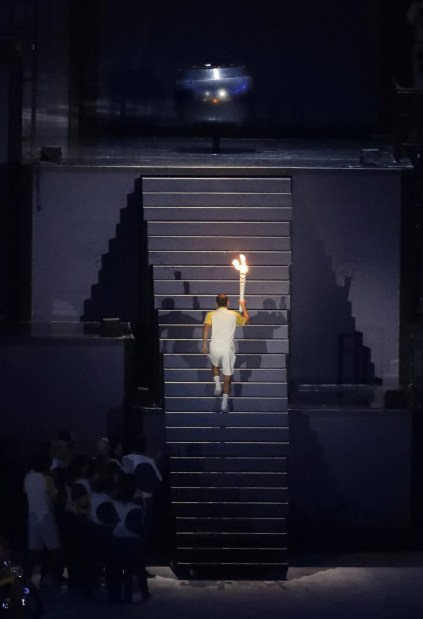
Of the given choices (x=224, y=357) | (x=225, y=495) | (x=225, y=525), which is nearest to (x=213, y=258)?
(x=224, y=357)

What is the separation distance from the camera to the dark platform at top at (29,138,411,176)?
23281 mm

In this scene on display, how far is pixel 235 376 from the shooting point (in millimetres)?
21375

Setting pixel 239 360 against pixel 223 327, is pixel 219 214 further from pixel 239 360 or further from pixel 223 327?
pixel 223 327

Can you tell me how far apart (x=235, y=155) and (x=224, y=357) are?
5947mm

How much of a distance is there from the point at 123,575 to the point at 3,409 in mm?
3734

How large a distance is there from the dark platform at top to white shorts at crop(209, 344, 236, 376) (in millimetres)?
3567

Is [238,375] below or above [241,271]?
below

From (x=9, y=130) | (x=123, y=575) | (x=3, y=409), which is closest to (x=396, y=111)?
(x=9, y=130)

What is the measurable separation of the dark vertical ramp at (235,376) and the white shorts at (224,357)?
27.3 inches

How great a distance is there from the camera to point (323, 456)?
69.5ft

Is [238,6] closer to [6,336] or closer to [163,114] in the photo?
[163,114]

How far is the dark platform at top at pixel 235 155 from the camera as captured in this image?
76.4 ft

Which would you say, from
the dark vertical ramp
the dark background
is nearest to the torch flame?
the dark vertical ramp

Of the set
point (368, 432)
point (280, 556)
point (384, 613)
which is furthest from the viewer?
point (368, 432)
